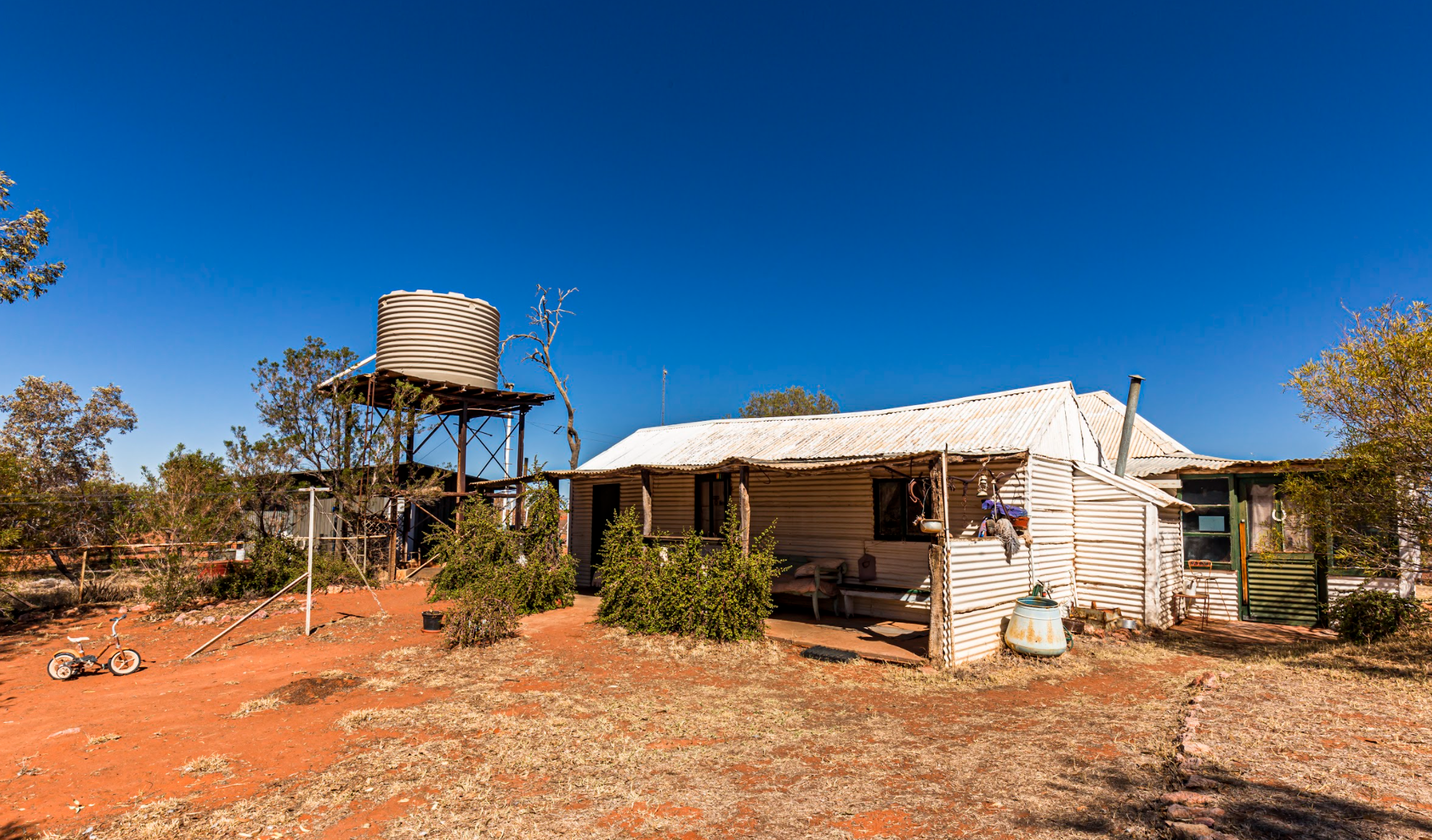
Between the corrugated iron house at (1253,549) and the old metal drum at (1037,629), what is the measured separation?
4636mm

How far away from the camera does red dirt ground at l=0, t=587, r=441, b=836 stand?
494 centimetres

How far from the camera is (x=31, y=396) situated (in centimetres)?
2070

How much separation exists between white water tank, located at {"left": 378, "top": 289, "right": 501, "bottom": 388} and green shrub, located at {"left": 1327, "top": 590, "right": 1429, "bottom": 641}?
1759cm

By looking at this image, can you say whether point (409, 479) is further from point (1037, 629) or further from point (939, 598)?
point (1037, 629)

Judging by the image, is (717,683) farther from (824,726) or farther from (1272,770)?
(1272,770)

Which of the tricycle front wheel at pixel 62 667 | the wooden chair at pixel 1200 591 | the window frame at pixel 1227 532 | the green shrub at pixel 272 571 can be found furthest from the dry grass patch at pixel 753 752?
the green shrub at pixel 272 571

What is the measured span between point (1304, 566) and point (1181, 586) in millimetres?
1869

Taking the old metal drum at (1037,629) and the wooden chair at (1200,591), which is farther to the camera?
the wooden chair at (1200,591)

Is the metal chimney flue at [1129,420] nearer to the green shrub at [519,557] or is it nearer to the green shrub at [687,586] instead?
the green shrub at [687,586]

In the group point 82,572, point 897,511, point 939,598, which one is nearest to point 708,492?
point 897,511

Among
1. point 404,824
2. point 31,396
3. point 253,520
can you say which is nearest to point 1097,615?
point 404,824

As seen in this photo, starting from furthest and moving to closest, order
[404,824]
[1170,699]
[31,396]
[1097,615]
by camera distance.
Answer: [31,396] < [1097,615] < [1170,699] < [404,824]

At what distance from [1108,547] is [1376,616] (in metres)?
3.32

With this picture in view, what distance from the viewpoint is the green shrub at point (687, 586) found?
10055 millimetres
